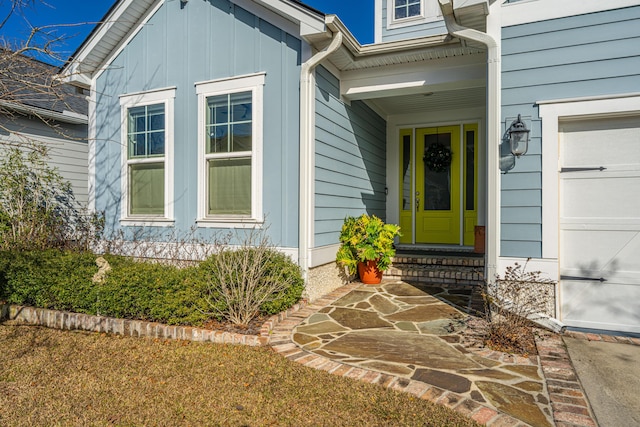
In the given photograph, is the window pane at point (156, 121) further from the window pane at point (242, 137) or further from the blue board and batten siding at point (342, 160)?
Result: the blue board and batten siding at point (342, 160)

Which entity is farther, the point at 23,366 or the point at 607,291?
the point at 607,291

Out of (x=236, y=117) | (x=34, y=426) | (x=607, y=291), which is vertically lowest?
(x=34, y=426)

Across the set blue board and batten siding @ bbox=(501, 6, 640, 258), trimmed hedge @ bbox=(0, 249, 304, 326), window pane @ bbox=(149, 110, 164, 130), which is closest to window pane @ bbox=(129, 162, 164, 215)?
window pane @ bbox=(149, 110, 164, 130)

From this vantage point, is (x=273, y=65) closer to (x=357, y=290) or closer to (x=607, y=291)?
(x=357, y=290)

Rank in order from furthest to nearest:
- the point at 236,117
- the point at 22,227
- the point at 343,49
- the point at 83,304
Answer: the point at 22,227
the point at 236,117
the point at 343,49
the point at 83,304

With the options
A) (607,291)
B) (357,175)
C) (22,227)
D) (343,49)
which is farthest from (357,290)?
(22,227)

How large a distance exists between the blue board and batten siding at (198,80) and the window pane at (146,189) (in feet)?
1.00

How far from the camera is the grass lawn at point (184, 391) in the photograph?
2.45 m

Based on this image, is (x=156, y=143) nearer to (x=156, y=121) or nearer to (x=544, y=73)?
(x=156, y=121)

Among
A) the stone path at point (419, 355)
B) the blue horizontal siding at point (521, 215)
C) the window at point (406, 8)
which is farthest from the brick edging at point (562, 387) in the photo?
the window at point (406, 8)

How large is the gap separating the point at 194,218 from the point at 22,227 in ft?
10.4

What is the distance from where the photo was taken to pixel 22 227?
6.37m

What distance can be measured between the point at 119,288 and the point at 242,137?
247 cm

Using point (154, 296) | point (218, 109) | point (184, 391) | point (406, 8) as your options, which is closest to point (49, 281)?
point (154, 296)
